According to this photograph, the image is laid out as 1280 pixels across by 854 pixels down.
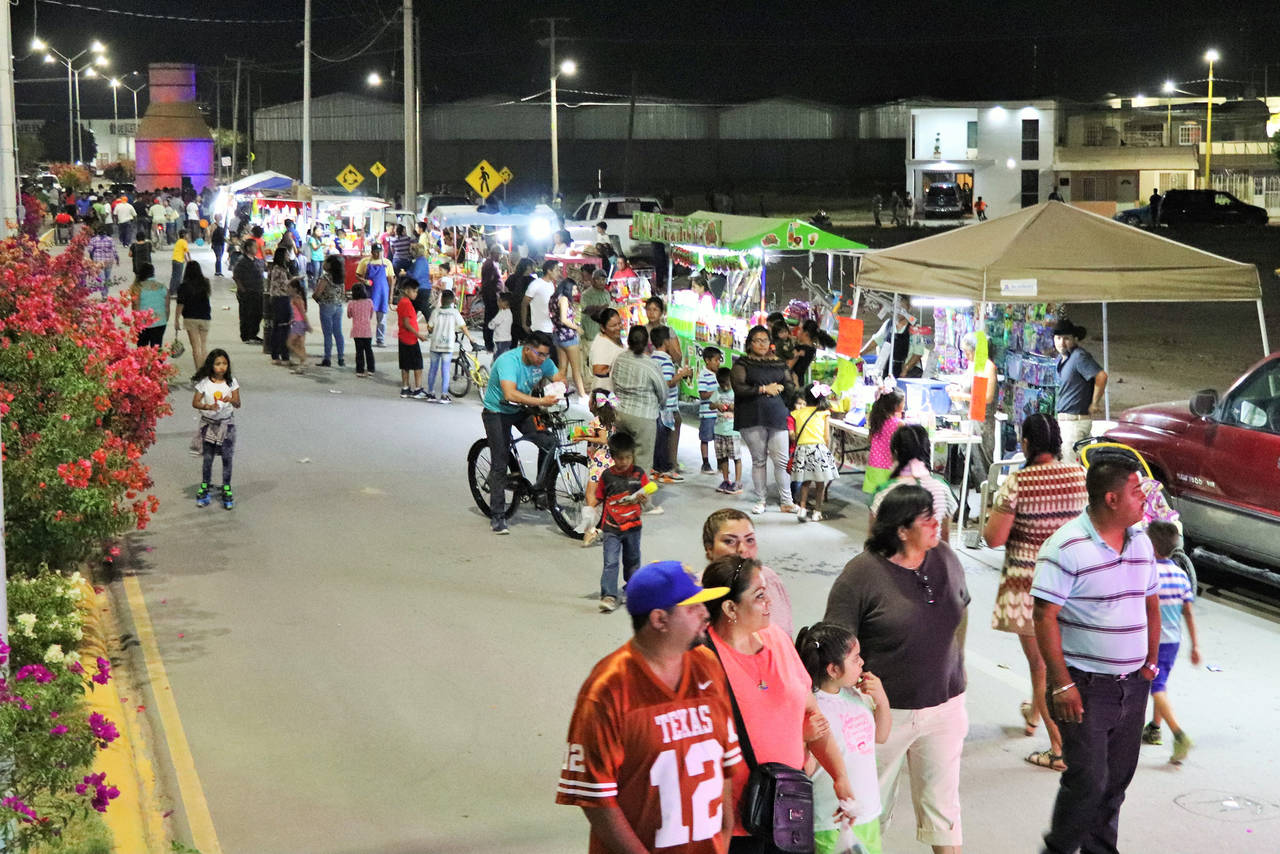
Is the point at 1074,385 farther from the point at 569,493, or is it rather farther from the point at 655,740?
the point at 655,740

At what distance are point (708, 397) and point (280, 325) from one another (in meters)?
9.92

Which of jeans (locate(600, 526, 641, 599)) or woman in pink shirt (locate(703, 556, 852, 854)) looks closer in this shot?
woman in pink shirt (locate(703, 556, 852, 854))

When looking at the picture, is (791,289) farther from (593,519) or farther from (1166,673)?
(1166,673)

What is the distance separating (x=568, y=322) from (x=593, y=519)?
26.0 ft

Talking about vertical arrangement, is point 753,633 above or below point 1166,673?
above

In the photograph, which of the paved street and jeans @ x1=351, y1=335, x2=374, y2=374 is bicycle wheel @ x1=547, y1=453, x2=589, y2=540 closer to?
the paved street

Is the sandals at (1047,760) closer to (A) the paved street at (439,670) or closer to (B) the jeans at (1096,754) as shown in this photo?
(A) the paved street at (439,670)

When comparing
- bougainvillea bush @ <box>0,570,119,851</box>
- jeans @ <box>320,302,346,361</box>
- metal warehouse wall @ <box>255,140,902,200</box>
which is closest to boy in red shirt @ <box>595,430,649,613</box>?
bougainvillea bush @ <box>0,570,119,851</box>

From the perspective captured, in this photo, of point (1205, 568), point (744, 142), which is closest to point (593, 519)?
point (1205, 568)

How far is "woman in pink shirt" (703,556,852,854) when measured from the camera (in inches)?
181

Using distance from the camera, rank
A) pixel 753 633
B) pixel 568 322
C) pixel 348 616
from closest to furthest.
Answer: pixel 753 633 < pixel 348 616 < pixel 568 322

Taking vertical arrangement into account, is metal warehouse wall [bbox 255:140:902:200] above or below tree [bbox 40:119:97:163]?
below

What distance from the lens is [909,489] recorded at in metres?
5.57

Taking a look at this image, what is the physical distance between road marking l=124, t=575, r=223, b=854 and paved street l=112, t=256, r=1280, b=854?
0.21 ft
